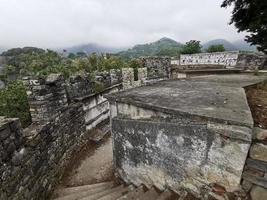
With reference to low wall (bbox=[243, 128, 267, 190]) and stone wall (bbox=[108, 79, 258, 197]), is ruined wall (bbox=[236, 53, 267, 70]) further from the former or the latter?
low wall (bbox=[243, 128, 267, 190])

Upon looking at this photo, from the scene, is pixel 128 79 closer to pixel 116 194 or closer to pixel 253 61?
pixel 116 194

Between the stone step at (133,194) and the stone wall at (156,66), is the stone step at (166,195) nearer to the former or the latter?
the stone step at (133,194)

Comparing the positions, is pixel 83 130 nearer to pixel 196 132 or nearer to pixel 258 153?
pixel 196 132

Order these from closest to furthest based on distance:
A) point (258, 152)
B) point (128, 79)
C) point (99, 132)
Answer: point (258, 152), point (99, 132), point (128, 79)

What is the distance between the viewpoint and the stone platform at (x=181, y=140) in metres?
2.79

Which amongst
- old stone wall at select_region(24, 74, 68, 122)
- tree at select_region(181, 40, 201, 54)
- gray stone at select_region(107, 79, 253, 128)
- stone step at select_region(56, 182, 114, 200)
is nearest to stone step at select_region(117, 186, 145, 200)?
stone step at select_region(56, 182, 114, 200)

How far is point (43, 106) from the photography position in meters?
5.41

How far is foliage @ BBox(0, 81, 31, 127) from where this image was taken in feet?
19.1

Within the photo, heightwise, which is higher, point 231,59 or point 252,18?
point 252,18

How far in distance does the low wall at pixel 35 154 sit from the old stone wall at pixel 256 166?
3.66 m

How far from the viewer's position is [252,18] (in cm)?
565

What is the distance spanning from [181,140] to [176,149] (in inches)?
8.4

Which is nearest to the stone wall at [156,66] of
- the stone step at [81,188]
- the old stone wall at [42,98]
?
the old stone wall at [42,98]

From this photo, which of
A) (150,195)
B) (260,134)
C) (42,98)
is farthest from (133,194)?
(42,98)
